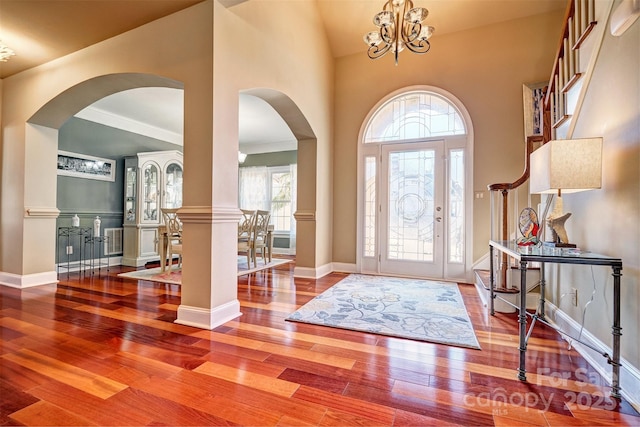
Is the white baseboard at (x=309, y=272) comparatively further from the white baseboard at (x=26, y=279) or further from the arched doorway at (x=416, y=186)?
the white baseboard at (x=26, y=279)

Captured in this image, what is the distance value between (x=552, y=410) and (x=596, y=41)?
2.29 meters

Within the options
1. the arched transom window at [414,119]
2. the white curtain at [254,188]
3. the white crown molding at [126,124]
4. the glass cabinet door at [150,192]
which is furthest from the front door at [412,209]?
the white crown molding at [126,124]

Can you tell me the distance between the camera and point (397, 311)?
2.86 meters

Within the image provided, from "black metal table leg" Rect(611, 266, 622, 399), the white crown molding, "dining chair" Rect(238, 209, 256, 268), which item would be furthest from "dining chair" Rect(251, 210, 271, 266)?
"black metal table leg" Rect(611, 266, 622, 399)

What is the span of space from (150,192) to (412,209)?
4768 mm

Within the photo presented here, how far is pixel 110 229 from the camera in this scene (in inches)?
213

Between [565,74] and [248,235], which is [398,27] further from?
[248,235]

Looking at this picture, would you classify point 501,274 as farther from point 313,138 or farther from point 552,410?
point 313,138

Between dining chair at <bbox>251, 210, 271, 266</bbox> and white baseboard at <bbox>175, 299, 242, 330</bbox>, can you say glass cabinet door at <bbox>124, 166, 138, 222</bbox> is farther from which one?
white baseboard at <bbox>175, 299, 242, 330</bbox>

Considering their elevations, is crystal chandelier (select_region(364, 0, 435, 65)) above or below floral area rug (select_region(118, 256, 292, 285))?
above

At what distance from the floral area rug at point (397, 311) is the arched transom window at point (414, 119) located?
7.19 feet

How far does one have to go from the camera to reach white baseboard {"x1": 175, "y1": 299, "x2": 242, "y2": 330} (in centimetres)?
242

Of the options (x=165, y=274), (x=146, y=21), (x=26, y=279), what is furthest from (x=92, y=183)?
(x=146, y=21)

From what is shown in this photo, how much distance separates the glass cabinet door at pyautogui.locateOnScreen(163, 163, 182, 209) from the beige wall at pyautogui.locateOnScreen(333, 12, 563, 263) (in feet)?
13.0
